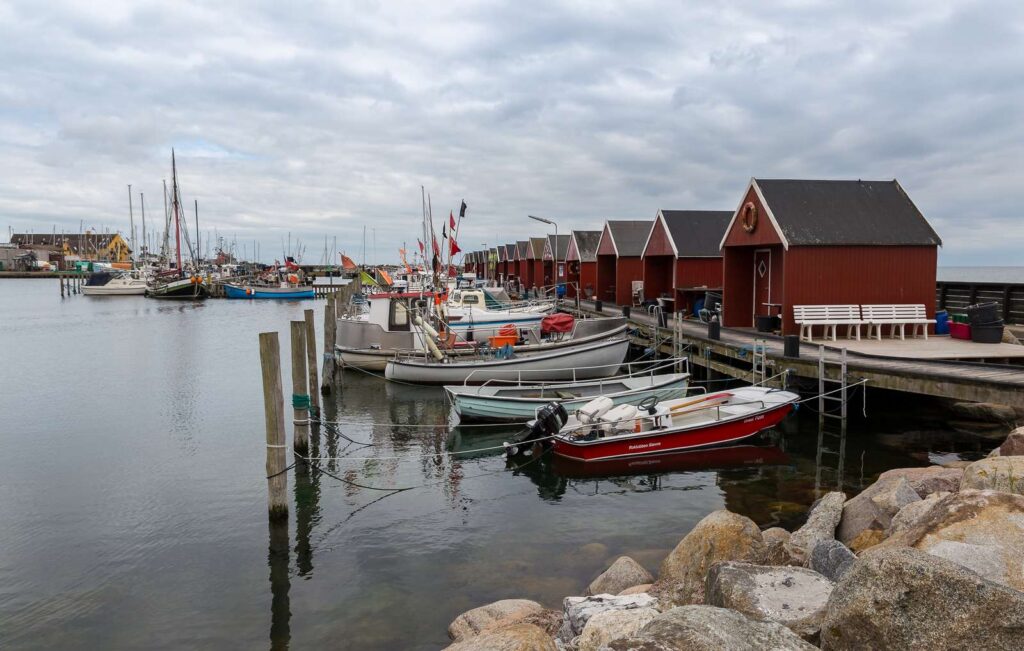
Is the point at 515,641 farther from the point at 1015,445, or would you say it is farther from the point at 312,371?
the point at 312,371

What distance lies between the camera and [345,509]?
12.4 m

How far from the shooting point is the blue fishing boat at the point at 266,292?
7731 cm

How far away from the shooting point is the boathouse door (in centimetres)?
2202

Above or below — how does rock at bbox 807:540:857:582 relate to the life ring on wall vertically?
below

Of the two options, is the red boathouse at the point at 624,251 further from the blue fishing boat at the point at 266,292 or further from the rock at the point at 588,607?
the blue fishing boat at the point at 266,292

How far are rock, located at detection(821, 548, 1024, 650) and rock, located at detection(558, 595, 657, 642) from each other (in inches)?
94.3

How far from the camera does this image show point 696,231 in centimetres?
2898

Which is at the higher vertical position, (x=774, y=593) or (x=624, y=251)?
(x=624, y=251)

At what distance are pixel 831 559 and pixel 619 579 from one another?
248 centimetres

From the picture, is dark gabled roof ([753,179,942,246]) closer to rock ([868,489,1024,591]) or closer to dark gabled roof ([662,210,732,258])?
dark gabled roof ([662,210,732,258])

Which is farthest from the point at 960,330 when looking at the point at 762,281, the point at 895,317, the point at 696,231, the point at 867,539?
the point at 867,539

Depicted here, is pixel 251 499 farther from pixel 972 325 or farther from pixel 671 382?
pixel 972 325

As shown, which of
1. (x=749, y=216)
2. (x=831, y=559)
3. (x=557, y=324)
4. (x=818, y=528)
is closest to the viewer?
(x=831, y=559)

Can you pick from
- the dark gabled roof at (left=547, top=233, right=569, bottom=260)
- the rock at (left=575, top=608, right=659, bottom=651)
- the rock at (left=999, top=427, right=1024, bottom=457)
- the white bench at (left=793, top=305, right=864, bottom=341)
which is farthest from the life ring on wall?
the dark gabled roof at (left=547, top=233, right=569, bottom=260)
